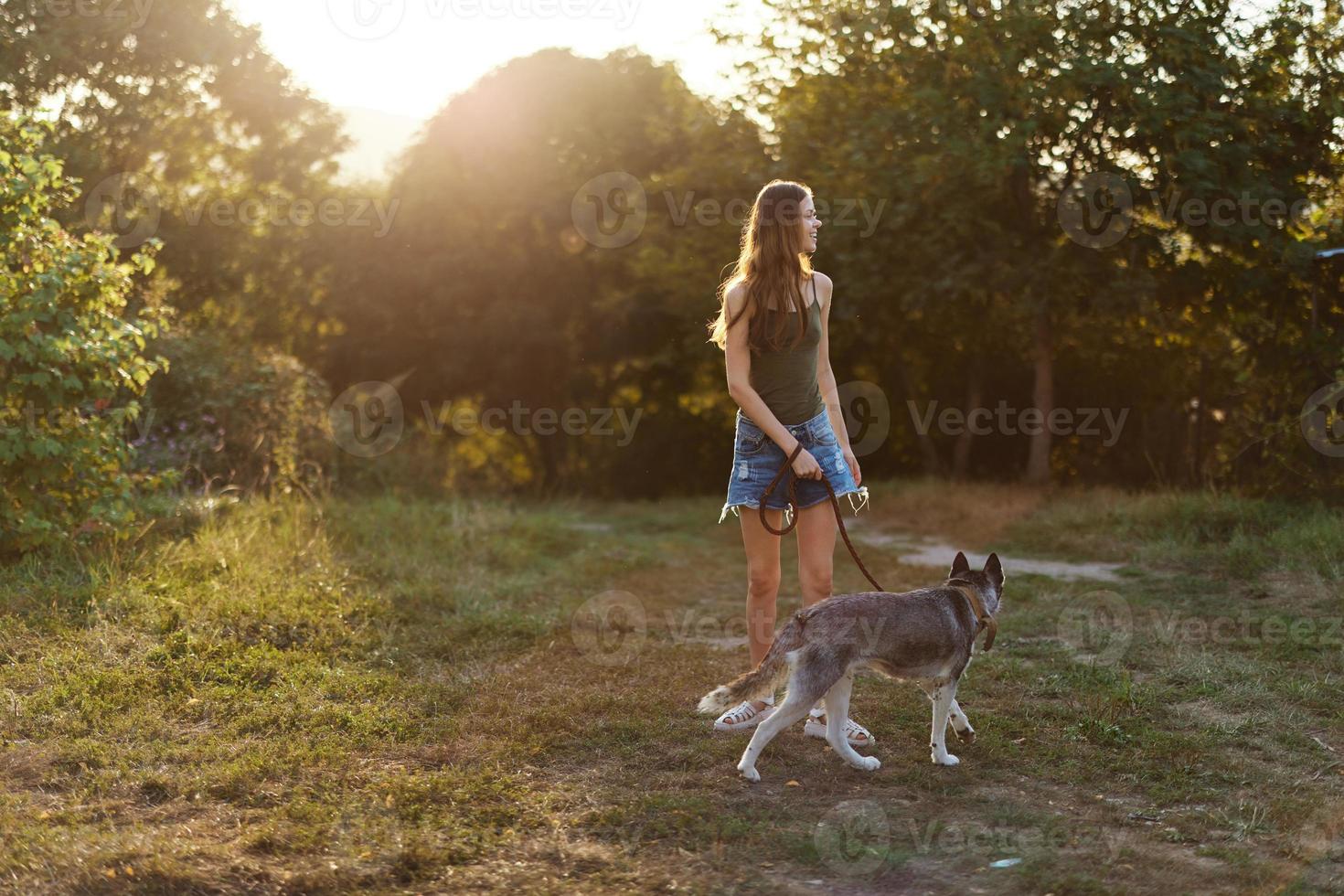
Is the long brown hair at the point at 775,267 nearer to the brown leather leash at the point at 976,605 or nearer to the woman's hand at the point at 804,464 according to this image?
the woman's hand at the point at 804,464

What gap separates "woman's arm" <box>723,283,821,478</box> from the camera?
492 centimetres

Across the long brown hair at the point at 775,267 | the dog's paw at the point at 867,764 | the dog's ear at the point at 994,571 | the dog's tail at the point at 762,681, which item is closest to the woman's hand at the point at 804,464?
the long brown hair at the point at 775,267

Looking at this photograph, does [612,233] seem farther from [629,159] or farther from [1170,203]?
[1170,203]

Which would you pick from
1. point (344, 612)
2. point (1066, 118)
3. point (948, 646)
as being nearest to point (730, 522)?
point (1066, 118)

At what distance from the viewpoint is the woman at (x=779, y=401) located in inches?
193

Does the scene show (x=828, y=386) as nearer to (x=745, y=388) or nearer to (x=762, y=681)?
(x=745, y=388)

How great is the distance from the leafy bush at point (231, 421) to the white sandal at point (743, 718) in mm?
6956

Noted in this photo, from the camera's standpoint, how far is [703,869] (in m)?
3.75

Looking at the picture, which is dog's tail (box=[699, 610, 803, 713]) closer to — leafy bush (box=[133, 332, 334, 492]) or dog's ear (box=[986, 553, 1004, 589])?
dog's ear (box=[986, 553, 1004, 589])

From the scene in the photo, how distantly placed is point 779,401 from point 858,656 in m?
1.16

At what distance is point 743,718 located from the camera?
526cm

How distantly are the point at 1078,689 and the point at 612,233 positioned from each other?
547 inches

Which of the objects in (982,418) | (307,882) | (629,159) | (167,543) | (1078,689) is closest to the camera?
(307,882)

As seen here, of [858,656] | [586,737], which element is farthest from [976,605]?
[586,737]
